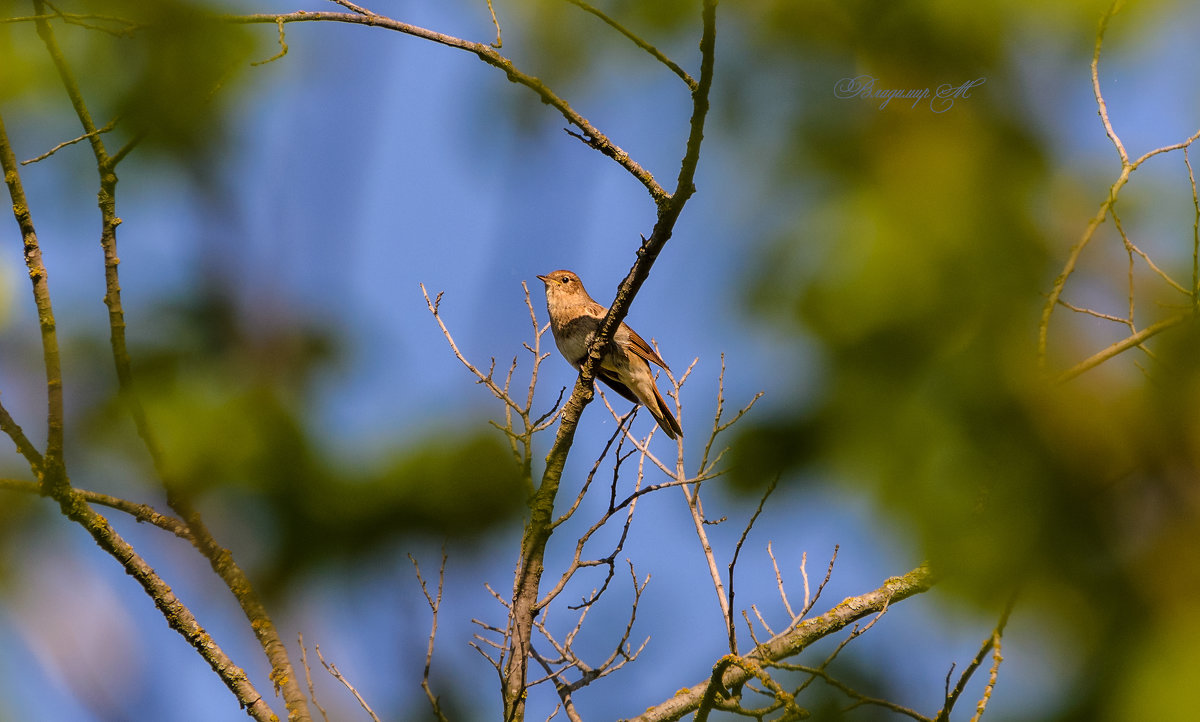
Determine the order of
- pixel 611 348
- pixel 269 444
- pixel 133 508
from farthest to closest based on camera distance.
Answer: pixel 611 348
pixel 133 508
pixel 269 444

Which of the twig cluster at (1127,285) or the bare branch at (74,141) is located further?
the bare branch at (74,141)

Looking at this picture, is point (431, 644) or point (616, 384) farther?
point (616, 384)

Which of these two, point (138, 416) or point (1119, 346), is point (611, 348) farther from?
point (1119, 346)

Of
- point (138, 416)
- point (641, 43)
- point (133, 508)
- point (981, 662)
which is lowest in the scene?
point (981, 662)

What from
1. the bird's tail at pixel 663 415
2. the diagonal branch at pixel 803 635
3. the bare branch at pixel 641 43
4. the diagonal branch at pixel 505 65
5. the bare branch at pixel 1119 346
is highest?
the bird's tail at pixel 663 415

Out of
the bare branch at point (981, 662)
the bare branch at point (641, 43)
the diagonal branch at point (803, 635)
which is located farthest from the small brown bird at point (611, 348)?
the bare branch at point (981, 662)

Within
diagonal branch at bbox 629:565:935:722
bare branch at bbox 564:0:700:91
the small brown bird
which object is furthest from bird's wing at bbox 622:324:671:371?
bare branch at bbox 564:0:700:91

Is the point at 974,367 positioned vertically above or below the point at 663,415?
below

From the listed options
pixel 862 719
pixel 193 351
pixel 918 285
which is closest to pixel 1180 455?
pixel 918 285

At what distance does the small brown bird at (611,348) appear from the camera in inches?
257

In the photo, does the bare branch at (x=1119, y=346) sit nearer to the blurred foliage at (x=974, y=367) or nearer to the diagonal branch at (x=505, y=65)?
the blurred foliage at (x=974, y=367)

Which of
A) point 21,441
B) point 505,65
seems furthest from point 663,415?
point 21,441

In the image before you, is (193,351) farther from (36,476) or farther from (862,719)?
(862,719)

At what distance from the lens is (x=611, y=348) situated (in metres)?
6.25
